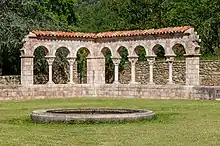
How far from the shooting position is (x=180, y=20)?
44.3 metres

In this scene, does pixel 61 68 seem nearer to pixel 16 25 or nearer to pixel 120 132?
pixel 16 25

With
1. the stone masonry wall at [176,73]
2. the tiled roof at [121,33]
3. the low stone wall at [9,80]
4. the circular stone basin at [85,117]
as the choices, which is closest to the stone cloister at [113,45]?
the tiled roof at [121,33]

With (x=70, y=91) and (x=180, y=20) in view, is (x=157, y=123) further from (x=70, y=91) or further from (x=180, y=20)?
(x=180, y=20)

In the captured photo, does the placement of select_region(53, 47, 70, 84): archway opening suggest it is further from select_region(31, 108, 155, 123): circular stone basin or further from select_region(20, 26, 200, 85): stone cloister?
select_region(31, 108, 155, 123): circular stone basin

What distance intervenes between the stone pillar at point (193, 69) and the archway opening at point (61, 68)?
882 cm

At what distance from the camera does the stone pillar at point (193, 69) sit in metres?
24.9

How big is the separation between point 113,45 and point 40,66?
17.2 ft

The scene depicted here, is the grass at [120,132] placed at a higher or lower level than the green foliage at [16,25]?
lower

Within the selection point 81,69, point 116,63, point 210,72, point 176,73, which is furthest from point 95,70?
point 210,72

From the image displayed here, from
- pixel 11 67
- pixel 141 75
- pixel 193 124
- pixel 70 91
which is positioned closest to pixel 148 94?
pixel 70 91

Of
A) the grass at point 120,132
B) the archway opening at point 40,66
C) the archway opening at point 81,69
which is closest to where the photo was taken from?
the grass at point 120,132

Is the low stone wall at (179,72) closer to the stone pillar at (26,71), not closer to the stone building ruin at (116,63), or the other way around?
the stone building ruin at (116,63)

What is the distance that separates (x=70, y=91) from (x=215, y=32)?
64.0 ft

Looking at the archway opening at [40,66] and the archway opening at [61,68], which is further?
the archway opening at [61,68]
